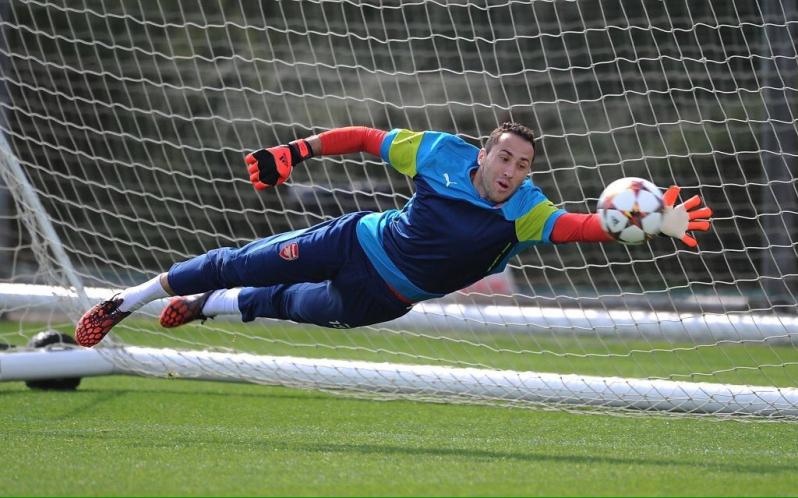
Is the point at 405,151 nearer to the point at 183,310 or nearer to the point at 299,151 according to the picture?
the point at 299,151

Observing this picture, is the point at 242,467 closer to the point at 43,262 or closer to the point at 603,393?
the point at 603,393

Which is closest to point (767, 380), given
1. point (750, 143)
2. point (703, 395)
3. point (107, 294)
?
point (703, 395)

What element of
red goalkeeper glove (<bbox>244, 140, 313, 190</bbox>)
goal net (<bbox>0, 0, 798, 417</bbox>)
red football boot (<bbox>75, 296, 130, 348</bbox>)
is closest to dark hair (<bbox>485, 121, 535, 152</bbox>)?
red goalkeeper glove (<bbox>244, 140, 313, 190</bbox>)

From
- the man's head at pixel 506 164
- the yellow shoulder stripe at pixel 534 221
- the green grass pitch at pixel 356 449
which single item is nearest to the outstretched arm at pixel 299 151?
the man's head at pixel 506 164

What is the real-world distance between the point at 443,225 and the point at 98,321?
1.97 m

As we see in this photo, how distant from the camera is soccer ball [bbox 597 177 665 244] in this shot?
15.9 feet

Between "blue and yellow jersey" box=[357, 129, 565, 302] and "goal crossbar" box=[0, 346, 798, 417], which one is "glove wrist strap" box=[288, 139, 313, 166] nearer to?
"blue and yellow jersey" box=[357, 129, 565, 302]

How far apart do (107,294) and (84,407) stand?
38.3 inches

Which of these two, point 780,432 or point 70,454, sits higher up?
point 780,432

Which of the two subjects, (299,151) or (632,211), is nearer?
(632,211)

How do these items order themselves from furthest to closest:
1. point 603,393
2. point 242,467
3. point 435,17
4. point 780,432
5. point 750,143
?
point 435,17
point 750,143
point 603,393
point 780,432
point 242,467

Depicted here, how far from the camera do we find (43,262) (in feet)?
25.4

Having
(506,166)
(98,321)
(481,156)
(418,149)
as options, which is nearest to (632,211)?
(506,166)

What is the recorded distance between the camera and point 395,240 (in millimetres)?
5637
